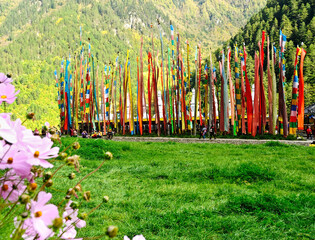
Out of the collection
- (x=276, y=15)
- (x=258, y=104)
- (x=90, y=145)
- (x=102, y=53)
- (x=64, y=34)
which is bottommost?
(x=90, y=145)

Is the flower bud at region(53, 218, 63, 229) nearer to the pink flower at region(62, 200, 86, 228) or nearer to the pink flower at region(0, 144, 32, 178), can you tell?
the pink flower at region(0, 144, 32, 178)

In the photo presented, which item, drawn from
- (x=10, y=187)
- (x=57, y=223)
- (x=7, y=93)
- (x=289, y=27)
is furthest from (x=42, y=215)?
(x=289, y=27)

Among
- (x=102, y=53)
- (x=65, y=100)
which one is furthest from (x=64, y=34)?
(x=65, y=100)

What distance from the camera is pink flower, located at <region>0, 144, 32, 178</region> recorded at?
1.82ft

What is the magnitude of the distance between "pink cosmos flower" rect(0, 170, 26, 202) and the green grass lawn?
2721 mm

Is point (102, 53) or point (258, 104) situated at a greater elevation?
point (102, 53)

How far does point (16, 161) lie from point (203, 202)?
417 centimetres

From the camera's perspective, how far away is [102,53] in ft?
511

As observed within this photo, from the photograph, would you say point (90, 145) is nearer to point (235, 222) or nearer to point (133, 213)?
point (133, 213)

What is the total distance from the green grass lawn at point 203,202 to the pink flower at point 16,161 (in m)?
2.83

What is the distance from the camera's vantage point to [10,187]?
2.11 feet

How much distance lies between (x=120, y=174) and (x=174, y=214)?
3269 mm

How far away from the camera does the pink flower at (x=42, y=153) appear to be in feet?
1.84

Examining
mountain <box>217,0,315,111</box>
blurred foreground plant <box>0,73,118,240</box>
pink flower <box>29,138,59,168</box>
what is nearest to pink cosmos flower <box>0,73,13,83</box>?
blurred foreground plant <box>0,73,118,240</box>
